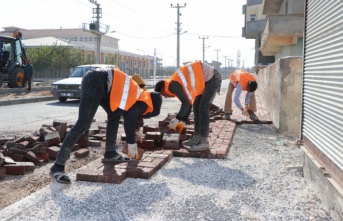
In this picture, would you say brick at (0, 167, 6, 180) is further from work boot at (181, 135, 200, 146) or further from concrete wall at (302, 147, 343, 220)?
concrete wall at (302, 147, 343, 220)

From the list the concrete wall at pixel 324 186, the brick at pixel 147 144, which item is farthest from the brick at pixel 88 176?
the concrete wall at pixel 324 186

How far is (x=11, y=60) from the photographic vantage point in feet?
56.3

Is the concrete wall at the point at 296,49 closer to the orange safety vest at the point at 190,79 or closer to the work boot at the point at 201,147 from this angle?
the orange safety vest at the point at 190,79

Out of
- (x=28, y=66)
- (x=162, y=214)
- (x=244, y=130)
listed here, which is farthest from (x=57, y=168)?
(x=28, y=66)

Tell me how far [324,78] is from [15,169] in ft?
12.0

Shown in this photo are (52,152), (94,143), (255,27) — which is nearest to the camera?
(52,152)

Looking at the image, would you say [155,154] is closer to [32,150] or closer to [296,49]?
[32,150]

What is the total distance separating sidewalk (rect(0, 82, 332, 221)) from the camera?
3107mm

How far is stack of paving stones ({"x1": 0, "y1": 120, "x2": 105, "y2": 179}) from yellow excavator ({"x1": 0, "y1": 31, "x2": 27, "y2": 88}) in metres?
12.2

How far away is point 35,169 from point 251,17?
1614 inches

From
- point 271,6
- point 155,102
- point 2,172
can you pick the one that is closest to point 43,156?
point 2,172

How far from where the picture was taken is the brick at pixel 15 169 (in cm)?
444

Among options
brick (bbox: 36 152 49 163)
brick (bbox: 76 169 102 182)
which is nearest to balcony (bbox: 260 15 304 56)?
brick (bbox: 36 152 49 163)

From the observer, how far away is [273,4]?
22344mm
